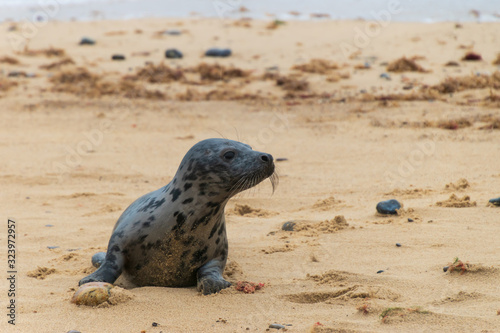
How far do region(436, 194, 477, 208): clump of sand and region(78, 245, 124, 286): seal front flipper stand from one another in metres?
2.94

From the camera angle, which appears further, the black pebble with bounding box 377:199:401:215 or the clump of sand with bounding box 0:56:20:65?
the clump of sand with bounding box 0:56:20:65

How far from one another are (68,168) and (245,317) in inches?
195

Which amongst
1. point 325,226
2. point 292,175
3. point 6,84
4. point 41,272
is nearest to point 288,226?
point 325,226

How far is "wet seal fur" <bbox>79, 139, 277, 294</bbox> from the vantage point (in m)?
3.64

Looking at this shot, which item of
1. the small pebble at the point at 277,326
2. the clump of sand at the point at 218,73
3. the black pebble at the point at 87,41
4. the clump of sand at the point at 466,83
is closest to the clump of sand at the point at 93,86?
the clump of sand at the point at 218,73

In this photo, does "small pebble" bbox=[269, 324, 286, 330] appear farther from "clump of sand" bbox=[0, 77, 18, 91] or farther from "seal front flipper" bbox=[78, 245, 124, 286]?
"clump of sand" bbox=[0, 77, 18, 91]

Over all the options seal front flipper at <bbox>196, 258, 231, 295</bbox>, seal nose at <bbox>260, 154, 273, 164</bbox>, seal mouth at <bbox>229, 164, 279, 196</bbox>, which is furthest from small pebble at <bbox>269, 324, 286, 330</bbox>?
seal nose at <bbox>260, 154, 273, 164</bbox>

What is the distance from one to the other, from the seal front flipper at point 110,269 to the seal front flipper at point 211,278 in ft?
1.57

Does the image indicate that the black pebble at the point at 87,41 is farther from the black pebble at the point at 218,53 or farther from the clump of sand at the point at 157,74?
the clump of sand at the point at 157,74

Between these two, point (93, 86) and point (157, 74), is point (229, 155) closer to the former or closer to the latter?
point (93, 86)

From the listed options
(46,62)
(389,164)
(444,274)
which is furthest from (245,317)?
(46,62)

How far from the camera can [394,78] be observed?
1147 centimetres

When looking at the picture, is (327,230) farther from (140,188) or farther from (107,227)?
(140,188)

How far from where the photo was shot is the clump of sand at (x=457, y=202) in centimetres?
527
